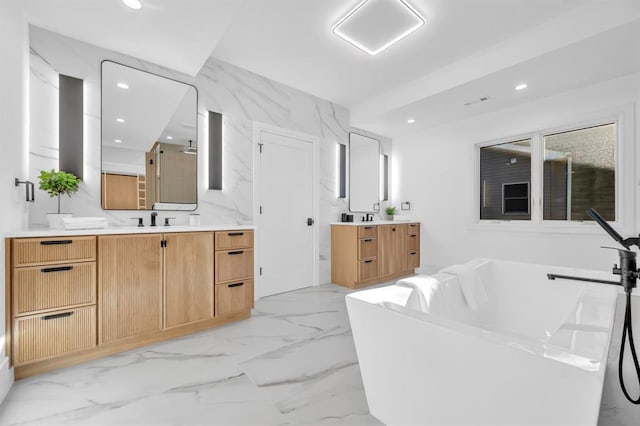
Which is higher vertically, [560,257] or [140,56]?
[140,56]

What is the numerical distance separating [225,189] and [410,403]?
2682 millimetres

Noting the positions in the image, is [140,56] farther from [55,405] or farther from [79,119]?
[55,405]

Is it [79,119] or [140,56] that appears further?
[140,56]

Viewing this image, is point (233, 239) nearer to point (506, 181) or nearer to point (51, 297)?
point (51, 297)

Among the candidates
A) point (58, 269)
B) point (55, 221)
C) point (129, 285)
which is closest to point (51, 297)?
point (58, 269)

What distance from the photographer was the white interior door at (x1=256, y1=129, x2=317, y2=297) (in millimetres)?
3561

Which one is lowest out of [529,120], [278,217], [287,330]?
[287,330]

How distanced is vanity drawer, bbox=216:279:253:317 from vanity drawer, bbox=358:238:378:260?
66.7 inches

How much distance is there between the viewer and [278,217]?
3.70m

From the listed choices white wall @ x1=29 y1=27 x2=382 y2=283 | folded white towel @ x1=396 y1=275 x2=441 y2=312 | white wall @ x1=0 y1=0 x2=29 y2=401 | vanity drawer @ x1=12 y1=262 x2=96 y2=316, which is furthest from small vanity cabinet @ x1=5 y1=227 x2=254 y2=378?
folded white towel @ x1=396 y1=275 x2=441 y2=312

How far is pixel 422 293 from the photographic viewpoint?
1.57 m

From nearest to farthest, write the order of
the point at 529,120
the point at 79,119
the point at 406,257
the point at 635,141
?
the point at 79,119
the point at 635,141
the point at 529,120
the point at 406,257

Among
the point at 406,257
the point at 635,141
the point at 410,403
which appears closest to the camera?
the point at 410,403

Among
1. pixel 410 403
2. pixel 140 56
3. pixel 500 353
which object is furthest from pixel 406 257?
pixel 140 56
